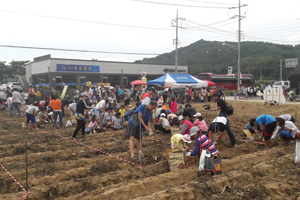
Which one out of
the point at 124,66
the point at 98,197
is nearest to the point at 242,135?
the point at 98,197

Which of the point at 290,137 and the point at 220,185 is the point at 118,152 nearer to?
the point at 220,185

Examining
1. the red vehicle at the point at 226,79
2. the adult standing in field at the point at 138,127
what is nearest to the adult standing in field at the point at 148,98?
the adult standing in field at the point at 138,127

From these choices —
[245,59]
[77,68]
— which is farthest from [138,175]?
[245,59]

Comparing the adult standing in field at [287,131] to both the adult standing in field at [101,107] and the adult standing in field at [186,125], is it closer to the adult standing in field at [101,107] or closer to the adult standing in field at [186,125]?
the adult standing in field at [186,125]

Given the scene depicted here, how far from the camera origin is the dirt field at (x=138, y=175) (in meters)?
4.08

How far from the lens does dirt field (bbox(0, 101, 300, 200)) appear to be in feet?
13.4

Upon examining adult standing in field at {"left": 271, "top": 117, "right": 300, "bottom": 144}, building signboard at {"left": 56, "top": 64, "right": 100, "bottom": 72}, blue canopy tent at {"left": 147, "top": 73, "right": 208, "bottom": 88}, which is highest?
building signboard at {"left": 56, "top": 64, "right": 100, "bottom": 72}

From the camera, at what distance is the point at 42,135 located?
9227 millimetres

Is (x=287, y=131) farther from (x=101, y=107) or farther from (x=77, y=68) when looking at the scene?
(x=77, y=68)

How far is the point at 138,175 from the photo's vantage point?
507cm

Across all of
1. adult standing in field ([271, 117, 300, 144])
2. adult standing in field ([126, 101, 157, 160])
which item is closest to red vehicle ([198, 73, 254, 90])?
adult standing in field ([271, 117, 300, 144])

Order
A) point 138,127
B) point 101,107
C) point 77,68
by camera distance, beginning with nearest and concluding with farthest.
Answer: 1. point 138,127
2. point 101,107
3. point 77,68

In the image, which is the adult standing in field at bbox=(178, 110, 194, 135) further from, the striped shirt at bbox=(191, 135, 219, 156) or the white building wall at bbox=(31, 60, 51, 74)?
the white building wall at bbox=(31, 60, 51, 74)

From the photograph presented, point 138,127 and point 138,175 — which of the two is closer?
point 138,175
